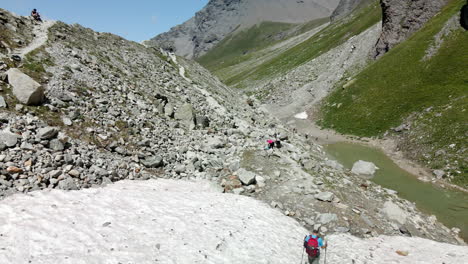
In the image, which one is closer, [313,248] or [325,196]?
[313,248]

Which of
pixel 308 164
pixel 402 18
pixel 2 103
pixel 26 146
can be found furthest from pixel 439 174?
pixel 402 18

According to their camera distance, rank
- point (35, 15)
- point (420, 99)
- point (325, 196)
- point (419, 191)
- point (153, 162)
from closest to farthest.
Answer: point (325, 196) < point (153, 162) < point (419, 191) < point (35, 15) < point (420, 99)

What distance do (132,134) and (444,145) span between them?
122 feet

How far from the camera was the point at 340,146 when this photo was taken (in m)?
46.0

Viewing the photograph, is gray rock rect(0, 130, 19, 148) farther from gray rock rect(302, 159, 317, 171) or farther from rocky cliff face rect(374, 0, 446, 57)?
rocky cliff face rect(374, 0, 446, 57)

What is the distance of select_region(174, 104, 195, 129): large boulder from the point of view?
31.3 m

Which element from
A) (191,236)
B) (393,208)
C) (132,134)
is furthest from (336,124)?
(191,236)

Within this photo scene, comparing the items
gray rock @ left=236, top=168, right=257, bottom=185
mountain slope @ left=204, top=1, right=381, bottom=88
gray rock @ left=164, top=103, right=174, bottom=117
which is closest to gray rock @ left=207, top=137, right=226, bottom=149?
gray rock @ left=236, top=168, right=257, bottom=185

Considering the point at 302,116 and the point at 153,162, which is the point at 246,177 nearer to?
the point at 153,162

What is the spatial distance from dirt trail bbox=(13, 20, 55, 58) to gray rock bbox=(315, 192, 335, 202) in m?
28.4

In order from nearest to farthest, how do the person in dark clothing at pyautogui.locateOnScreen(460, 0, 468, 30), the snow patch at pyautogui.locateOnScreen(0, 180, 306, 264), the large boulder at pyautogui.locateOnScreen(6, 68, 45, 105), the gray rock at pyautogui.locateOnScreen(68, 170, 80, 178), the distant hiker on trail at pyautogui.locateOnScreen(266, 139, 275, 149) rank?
the snow patch at pyautogui.locateOnScreen(0, 180, 306, 264)
the gray rock at pyautogui.locateOnScreen(68, 170, 80, 178)
the large boulder at pyautogui.locateOnScreen(6, 68, 45, 105)
the distant hiker on trail at pyautogui.locateOnScreen(266, 139, 275, 149)
the person in dark clothing at pyautogui.locateOnScreen(460, 0, 468, 30)

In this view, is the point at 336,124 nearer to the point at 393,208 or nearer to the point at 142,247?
the point at 393,208

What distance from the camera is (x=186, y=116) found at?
3191 centimetres

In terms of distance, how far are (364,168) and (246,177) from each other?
18.4 m
